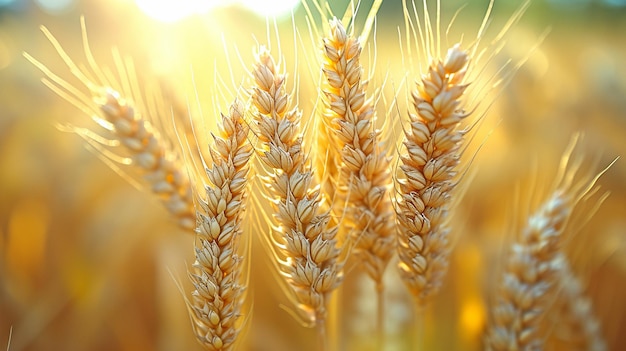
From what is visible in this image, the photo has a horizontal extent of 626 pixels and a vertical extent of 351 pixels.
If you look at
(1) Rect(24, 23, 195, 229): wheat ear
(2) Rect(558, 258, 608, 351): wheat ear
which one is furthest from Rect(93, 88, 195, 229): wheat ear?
(2) Rect(558, 258, 608, 351): wheat ear

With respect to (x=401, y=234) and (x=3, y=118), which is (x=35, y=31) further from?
(x=401, y=234)

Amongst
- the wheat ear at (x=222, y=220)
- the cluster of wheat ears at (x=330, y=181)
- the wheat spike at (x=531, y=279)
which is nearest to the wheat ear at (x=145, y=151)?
the cluster of wheat ears at (x=330, y=181)

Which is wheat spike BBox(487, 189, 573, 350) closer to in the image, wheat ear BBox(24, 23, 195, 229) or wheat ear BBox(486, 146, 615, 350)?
wheat ear BBox(486, 146, 615, 350)

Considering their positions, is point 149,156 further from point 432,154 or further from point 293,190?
point 432,154

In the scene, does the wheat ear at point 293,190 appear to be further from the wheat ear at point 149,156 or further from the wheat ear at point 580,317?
the wheat ear at point 580,317

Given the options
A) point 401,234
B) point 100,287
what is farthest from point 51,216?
point 401,234
